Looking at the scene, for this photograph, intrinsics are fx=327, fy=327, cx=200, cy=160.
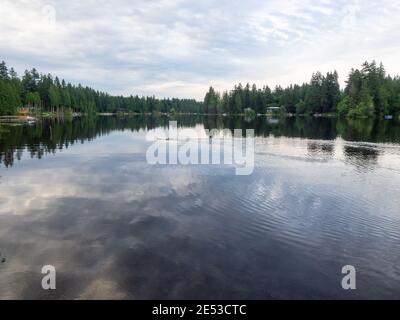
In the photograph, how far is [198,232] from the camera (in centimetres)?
1755

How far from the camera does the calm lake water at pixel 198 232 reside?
12461 mm

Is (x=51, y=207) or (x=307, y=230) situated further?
(x=51, y=207)

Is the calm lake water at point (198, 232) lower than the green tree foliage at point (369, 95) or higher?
lower

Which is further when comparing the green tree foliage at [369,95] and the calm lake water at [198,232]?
the green tree foliage at [369,95]

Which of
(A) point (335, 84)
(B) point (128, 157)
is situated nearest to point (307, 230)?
(B) point (128, 157)

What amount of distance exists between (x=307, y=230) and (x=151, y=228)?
855 cm

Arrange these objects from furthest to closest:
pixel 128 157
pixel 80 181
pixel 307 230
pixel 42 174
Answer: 1. pixel 128 157
2. pixel 42 174
3. pixel 80 181
4. pixel 307 230

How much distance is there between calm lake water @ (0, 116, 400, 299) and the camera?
12461mm

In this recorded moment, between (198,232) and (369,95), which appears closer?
(198,232)

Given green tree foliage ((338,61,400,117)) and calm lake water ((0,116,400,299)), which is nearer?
calm lake water ((0,116,400,299))

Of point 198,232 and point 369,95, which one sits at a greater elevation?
point 369,95

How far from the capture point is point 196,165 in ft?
120

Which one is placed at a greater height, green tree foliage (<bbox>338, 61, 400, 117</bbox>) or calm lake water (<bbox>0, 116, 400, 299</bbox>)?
green tree foliage (<bbox>338, 61, 400, 117</bbox>)
